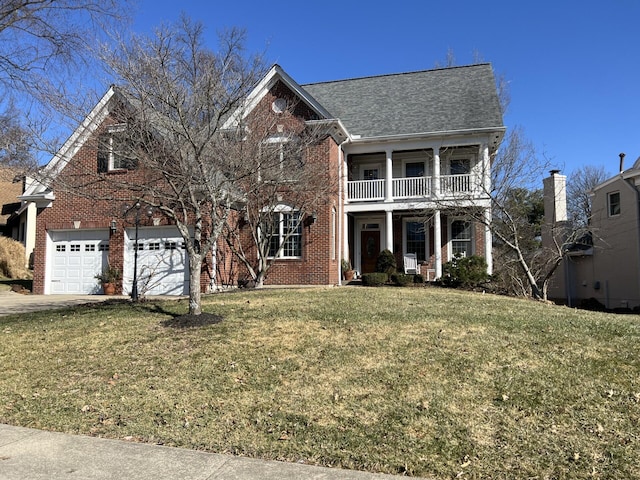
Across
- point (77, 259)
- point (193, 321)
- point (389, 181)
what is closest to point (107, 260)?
point (77, 259)

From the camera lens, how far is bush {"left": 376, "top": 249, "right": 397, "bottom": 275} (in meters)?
17.8

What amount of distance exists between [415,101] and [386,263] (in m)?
7.34

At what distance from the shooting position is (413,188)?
18578 millimetres

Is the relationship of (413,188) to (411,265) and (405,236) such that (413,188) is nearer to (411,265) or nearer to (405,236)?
(405,236)

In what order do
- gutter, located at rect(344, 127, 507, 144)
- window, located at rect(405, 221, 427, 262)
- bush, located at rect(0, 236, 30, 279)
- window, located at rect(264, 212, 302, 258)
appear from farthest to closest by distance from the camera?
→ bush, located at rect(0, 236, 30, 279) < window, located at rect(405, 221, 427, 262) < gutter, located at rect(344, 127, 507, 144) < window, located at rect(264, 212, 302, 258)

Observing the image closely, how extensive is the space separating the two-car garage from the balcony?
7088 millimetres

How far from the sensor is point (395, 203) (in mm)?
18453

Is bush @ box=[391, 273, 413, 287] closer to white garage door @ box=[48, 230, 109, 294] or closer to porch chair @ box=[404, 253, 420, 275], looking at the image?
porch chair @ box=[404, 253, 420, 275]

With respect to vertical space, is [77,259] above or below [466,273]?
above

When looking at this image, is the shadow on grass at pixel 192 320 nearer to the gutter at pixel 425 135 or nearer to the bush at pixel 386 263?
the bush at pixel 386 263

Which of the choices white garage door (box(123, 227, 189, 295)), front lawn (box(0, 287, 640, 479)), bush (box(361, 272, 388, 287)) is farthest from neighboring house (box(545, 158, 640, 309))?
white garage door (box(123, 227, 189, 295))

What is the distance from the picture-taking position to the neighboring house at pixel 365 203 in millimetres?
16766

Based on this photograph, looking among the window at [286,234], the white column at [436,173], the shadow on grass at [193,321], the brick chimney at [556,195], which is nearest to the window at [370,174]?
the white column at [436,173]

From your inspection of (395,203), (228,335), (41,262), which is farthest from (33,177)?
(395,203)
